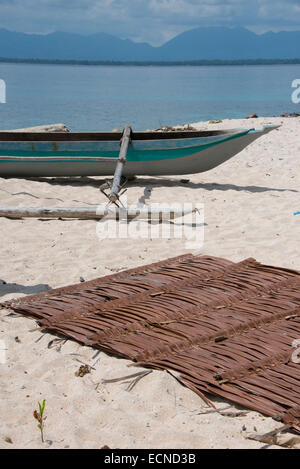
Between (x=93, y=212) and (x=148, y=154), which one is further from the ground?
(x=148, y=154)

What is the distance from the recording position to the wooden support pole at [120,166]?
25.1 feet

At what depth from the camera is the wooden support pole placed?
25.1 feet

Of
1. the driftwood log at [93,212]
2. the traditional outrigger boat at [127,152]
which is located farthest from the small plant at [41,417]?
the traditional outrigger boat at [127,152]

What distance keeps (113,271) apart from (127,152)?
4.42 metres

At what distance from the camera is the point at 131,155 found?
32.0 feet

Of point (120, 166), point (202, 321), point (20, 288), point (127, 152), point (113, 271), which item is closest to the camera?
point (202, 321)

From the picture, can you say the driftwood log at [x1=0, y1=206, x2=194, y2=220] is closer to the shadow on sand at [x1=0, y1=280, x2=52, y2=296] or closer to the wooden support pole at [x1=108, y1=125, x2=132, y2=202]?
the wooden support pole at [x1=108, y1=125, x2=132, y2=202]

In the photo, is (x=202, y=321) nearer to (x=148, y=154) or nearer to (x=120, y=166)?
(x=120, y=166)

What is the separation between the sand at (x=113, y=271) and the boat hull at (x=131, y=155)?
0.28m

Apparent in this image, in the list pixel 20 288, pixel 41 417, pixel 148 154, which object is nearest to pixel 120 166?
pixel 148 154

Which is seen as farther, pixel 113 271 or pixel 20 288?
pixel 113 271

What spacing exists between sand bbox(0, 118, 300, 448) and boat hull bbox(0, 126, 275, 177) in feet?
0.92

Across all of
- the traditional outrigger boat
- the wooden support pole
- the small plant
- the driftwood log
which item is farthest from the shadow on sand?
the traditional outrigger boat
